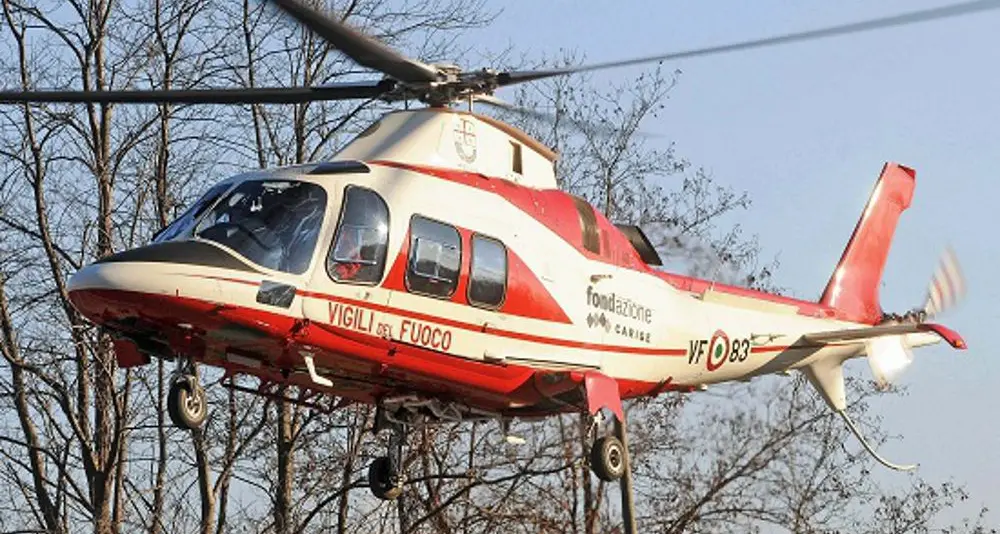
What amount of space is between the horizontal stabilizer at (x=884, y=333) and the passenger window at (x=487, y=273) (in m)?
5.30

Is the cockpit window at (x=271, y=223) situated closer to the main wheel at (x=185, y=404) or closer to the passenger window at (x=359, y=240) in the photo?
the passenger window at (x=359, y=240)

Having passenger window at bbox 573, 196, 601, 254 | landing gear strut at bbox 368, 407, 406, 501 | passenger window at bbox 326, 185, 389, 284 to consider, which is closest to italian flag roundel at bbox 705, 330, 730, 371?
passenger window at bbox 573, 196, 601, 254

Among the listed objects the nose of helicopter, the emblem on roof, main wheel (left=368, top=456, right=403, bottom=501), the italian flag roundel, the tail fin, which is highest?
the tail fin

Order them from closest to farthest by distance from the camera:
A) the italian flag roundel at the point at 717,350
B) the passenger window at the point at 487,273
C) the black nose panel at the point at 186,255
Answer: the black nose panel at the point at 186,255, the passenger window at the point at 487,273, the italian flag roundel at the point at 717,350

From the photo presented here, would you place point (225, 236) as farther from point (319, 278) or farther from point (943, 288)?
point (943, 288)

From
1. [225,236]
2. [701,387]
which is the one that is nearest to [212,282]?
[225,236]

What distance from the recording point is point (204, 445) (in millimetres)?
27859

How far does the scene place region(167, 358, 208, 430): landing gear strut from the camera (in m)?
16.1

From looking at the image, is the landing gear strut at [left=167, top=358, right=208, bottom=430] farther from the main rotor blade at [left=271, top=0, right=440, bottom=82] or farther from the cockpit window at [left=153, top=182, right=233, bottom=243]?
the main rotor blade at [left=271, top=0, right=440, bottom=82]

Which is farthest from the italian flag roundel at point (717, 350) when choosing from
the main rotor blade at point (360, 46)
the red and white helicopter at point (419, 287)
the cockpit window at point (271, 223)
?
the cockpit window at point (271, 223)

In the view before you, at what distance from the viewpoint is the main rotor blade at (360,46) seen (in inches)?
623

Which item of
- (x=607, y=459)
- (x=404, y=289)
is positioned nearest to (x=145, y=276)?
(x=404, y=289)

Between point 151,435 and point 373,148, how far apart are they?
1086 cm

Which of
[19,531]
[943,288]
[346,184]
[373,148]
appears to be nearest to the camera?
→ [346,184]
